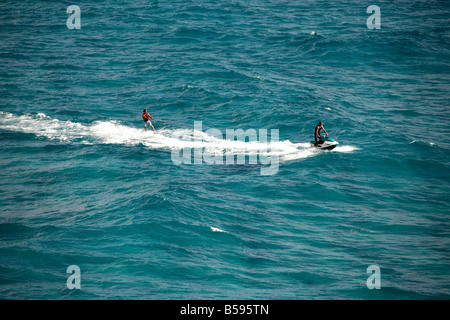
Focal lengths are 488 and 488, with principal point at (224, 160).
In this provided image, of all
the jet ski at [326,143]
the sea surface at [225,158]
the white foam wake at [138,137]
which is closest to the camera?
the sea surface at [225,158]

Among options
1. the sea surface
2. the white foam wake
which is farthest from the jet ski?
the white foam wake

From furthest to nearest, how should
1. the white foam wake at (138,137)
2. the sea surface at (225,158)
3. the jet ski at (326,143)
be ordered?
the white foam wake at (138,137) → the jet ski at (326,143) → the sea surface at (225,158)

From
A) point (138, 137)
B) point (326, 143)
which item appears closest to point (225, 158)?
point (326, 143)

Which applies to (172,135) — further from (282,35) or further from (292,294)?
(282,35)

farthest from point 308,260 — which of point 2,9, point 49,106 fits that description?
point 2,9

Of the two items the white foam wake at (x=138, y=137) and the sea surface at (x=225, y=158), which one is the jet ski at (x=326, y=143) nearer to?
the sea surface at (x=225, y=158)

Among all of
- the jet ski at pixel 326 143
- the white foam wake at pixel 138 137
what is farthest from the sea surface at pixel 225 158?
the jet ski at pixel 326 143

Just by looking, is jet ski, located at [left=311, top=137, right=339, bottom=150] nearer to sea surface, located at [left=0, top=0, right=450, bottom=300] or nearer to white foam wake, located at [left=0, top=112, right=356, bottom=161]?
sea surface, located at [left=0, top=0, right=450, bottom=300]
